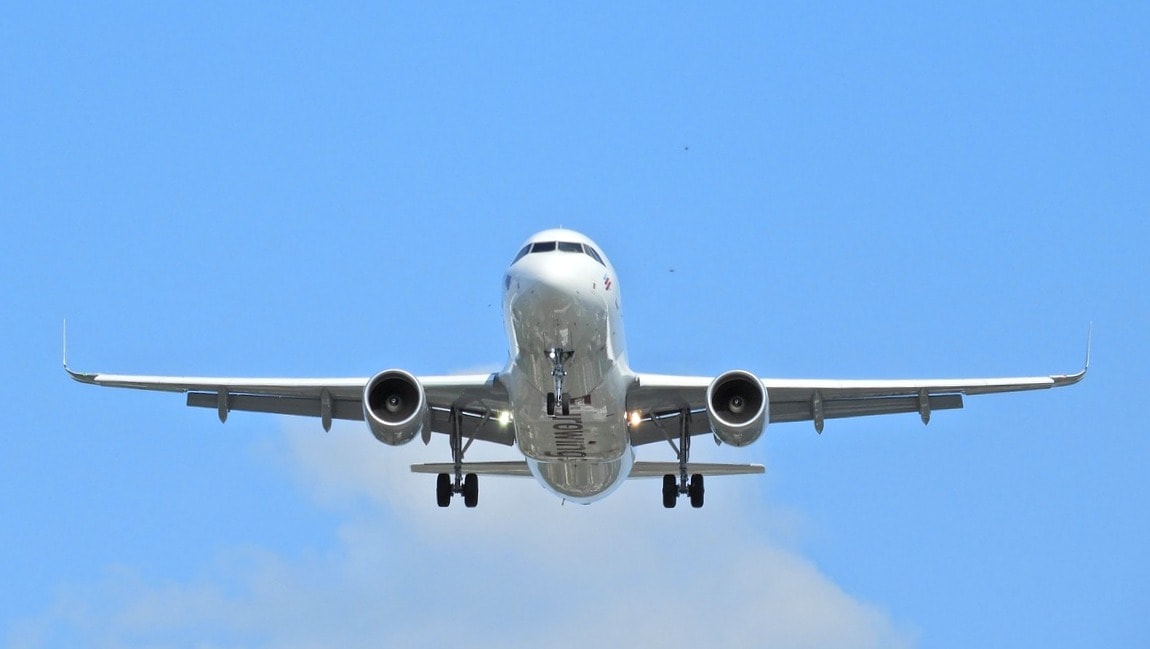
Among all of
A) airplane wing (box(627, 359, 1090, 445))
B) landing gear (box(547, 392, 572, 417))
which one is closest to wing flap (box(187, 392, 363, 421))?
airplane wing (box(627, 359, 1090, 445))

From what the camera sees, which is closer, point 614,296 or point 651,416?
point 614,296

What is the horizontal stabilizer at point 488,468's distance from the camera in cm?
3744

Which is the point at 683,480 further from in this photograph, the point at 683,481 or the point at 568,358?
the point at 568,358

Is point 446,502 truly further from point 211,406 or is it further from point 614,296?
point 614,296

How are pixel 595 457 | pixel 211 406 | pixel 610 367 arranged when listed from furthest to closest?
pixel 211 406, pixel 595 457, pixel 610 367

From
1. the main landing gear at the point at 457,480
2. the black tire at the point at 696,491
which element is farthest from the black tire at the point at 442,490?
the black tire at the point at 696,491

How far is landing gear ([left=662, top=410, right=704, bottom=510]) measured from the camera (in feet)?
121

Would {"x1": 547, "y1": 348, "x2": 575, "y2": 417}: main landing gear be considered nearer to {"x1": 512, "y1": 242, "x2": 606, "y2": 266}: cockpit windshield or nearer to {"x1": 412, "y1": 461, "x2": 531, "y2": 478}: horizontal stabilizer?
{"x1": 512, "y1": 242, "x2": 606, "y2": 266}: cockpit windshield

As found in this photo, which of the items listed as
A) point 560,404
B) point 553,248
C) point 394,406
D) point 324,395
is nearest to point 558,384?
point 560,404

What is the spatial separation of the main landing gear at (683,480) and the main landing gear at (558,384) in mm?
4595

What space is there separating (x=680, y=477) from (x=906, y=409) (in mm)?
4834

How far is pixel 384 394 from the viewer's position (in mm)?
33719

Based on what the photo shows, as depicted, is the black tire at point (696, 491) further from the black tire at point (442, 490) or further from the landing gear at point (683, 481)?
the black tire at point (442, 490)

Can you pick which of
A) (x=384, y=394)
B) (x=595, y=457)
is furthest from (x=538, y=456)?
(x=384, y=394)
